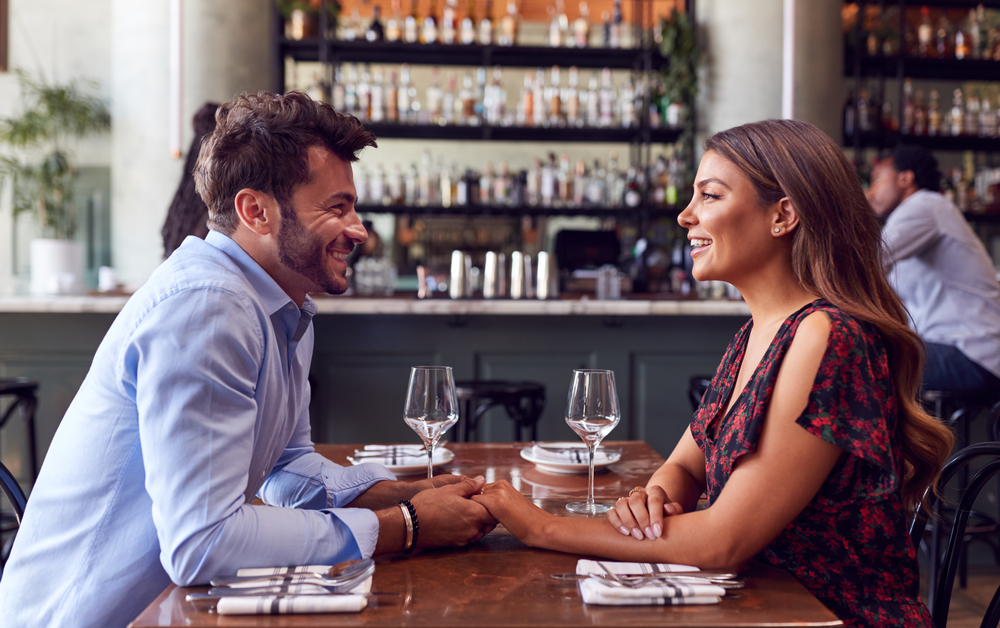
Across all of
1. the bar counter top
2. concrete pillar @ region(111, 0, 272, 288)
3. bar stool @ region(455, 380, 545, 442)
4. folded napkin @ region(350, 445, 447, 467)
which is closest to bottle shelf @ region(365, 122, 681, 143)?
concrete pillar @ region(111, 0, 272, 288)

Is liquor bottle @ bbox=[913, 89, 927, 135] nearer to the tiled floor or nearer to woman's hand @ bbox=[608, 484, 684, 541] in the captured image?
the tiled floor

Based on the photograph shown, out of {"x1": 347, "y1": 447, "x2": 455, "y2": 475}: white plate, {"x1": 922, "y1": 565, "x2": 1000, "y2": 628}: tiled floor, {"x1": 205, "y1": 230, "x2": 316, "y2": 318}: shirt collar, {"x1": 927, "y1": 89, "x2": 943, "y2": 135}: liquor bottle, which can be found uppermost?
{"x1": 927, "y1": 89, "x2": 943, "y2": 135}: liquor bottle

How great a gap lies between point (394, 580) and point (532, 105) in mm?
5177

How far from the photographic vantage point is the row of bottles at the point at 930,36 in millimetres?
5809

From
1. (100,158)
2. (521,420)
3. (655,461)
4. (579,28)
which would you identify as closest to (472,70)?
(579,28)

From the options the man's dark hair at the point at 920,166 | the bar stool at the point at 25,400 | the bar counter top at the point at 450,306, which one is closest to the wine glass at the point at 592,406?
the bar counter top at the point at 450,306

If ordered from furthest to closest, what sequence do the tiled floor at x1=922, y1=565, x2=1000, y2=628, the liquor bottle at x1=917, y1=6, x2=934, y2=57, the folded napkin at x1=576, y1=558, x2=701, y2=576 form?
the liquor bottle at x1=917, y1=6, x2=934, y2=57 → the tiled floor at x1=922, y1=565, x2=1000, y2=628 → the folded napkin at x1=576, y1=558, x2=701, y2=576

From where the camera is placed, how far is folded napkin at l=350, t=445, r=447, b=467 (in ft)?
5.10

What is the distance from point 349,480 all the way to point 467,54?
4794 mm

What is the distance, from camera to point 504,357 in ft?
12.2

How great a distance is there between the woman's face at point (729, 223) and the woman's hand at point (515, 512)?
474 millimetres

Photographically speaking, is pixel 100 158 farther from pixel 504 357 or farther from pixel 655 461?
pixel 655 461

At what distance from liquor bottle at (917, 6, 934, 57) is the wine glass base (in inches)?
233

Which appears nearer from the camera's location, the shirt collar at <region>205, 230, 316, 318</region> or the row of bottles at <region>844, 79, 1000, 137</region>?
the shirt collar at <region>205, 230, 316, 318</region>
